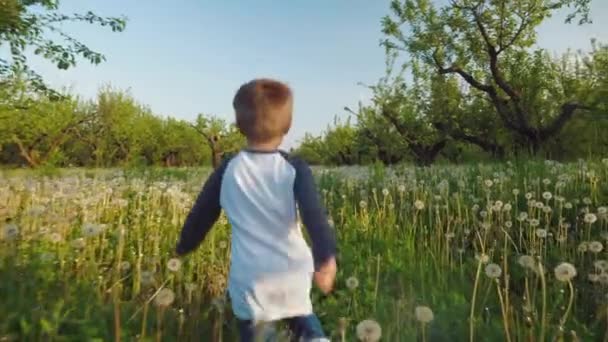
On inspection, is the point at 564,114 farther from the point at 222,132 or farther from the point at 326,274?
the point at 222,132

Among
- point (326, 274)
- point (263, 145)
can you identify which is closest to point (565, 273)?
point (326, 274)

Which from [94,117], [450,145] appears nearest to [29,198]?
[450,145]

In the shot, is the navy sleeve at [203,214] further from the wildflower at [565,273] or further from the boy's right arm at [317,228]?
the wildflower at [565,273]

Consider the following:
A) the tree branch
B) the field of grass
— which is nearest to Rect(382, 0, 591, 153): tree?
the tree branch

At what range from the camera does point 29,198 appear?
518cm

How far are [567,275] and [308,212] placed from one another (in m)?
1.11

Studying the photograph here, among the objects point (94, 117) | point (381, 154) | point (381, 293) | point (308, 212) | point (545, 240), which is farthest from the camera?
point (94, 117)

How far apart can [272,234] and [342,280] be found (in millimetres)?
1845

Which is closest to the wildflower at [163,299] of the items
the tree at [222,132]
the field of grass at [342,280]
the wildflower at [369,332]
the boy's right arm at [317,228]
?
the field of grass at [342,280]

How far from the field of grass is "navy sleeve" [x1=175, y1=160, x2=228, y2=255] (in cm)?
23

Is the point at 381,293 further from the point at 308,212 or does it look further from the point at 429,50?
the point at 429,50

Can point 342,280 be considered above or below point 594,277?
below

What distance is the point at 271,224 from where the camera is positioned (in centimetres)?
222

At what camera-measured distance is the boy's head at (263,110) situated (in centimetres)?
226
